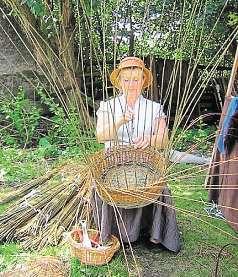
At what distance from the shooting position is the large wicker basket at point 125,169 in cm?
240

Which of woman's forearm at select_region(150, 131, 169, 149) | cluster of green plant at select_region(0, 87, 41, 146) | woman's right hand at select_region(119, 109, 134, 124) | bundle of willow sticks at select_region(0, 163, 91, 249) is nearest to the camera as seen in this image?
woman's right hand at select_region(119, 109, 134, 124)

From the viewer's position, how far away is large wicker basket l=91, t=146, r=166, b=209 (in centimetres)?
240

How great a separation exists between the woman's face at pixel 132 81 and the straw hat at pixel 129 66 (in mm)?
26

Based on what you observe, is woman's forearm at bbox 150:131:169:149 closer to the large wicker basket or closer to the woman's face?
the large wicker basket

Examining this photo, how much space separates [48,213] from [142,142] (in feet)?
2.98

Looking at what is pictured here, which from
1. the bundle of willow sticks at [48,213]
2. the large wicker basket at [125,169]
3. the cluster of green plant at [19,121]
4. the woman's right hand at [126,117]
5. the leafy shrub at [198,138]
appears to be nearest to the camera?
the large wicker basket at [125,169]

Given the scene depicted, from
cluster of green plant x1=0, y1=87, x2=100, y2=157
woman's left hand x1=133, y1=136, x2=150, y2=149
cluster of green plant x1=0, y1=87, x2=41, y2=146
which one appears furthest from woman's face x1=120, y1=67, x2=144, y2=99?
cluster of green plant x1=0, y1=87, x2=41, y2=146

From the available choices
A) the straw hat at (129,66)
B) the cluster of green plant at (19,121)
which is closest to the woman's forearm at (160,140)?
the straw hat at (129,66)

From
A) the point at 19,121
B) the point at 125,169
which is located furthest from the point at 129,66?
the point at 19,121

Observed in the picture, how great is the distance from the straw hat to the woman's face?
26 mm

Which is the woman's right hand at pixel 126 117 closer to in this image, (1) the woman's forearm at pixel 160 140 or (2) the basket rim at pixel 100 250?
(1) the woman's forearm at pixel 160 140

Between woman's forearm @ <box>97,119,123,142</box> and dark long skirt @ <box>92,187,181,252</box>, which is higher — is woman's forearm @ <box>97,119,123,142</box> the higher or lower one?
the higher one

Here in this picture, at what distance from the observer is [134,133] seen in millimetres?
2859

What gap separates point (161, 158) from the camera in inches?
105
